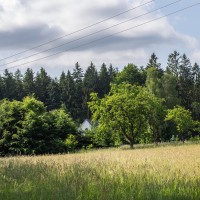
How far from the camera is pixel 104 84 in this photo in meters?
74.3

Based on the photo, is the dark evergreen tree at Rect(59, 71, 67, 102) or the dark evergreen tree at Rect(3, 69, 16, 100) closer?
the dark evergreen tree at Rect(3, 69, 16, 100)

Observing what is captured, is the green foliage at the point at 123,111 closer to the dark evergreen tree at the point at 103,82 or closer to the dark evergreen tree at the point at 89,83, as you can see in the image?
the dark evergreen tree at the point at 89,83

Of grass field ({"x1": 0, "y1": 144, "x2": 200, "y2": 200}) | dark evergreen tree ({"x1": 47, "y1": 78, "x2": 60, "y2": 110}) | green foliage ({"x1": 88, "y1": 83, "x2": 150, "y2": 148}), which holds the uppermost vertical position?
dark evergreen tree ({"x1": 47, "y1": 78, "x2": 60, "y2": 110})

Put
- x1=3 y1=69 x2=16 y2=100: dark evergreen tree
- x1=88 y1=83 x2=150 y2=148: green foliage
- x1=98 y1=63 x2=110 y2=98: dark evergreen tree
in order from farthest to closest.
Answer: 1. x1=98 y1=63 x2=110 y2=98: dark evergreen tree
2. x1=3 y1=69 x2=16 y2=100: dark evergreen tree
3. x1=88 y1=83 x2=150 y2=148: green foliage

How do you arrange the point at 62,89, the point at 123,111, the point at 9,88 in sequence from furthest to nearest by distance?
the point at 62,89, the point at 9,88, the point at 123,111

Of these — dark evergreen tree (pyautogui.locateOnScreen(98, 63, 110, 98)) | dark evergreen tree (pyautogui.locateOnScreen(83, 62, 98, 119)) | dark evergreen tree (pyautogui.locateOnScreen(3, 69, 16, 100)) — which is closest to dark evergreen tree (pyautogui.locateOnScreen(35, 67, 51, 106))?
dark evergreen tree (pyautogui.locateOnScreen(3, 69, 16, 100))

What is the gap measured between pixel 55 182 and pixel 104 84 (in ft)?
229

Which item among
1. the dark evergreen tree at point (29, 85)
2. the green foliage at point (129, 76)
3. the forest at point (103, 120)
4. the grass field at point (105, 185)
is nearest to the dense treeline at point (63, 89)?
the dark evergreen tree at point (29, 85)

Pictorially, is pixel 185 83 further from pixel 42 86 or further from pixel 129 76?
pixel 42 86

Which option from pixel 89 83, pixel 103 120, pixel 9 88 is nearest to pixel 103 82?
pixel 89 83

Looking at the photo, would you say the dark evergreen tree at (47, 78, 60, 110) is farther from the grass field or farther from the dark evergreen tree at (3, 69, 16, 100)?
the grass field

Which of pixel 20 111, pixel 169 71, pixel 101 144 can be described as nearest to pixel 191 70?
pixel 169 71

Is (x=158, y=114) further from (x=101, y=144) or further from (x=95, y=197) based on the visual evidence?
(x=95, y=197)

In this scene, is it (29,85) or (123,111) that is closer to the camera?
(123,111)
